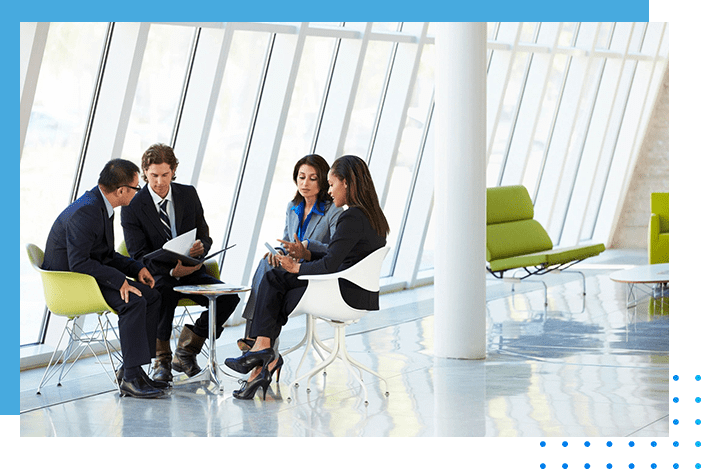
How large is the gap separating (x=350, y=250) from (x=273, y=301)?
1.66 ft

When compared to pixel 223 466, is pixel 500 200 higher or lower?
higher

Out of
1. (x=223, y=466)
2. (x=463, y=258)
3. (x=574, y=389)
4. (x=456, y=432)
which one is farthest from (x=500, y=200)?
(x=223, y=466)

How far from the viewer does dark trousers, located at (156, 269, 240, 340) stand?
5.17 meters

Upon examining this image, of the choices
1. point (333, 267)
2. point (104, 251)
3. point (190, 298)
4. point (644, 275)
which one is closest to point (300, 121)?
point (190, 298)

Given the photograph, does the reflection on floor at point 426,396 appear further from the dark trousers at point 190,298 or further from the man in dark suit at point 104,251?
the dark trousers at point 190,298

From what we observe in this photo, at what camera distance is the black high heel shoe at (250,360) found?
4703 millimetres

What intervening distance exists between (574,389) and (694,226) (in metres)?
1.66

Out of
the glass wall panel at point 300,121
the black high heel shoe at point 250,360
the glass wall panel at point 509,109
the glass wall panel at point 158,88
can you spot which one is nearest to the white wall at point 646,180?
the glass wall panel at point 509,109

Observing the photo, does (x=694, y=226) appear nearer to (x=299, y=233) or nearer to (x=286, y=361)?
(x=299, y=233)

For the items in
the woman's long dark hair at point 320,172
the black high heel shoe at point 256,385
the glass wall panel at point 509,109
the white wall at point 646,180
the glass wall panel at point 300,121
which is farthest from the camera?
the white wall at point 646,180

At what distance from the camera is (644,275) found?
8047 mm

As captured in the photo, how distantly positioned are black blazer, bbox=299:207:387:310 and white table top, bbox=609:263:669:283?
3.64 m

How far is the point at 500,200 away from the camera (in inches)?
350

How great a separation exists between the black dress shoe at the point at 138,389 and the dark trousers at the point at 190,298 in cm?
45
